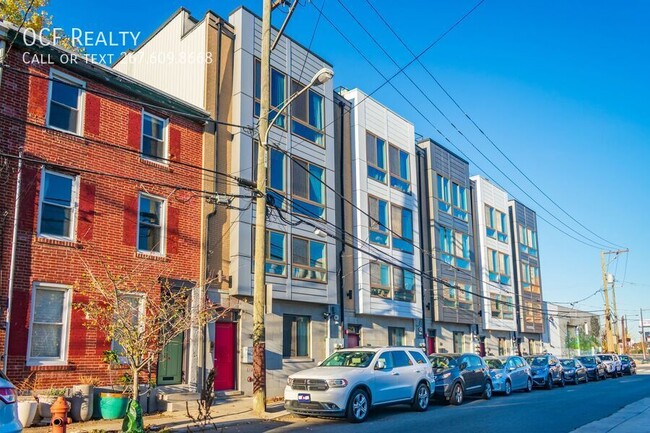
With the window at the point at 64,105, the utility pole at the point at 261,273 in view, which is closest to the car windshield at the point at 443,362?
the utility pole at the point at 261,273

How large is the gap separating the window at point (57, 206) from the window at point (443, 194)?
19.5 metres

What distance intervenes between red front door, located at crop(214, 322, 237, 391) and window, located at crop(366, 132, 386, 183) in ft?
32.0

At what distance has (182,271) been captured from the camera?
1698 cm

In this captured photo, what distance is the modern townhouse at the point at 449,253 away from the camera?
95.0 feet

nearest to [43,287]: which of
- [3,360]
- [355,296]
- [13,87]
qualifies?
[3,360]

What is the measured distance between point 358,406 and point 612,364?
27.5 m

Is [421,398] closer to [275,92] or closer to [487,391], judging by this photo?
[487,391]

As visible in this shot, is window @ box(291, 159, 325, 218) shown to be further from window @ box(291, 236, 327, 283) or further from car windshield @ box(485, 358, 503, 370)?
car windshield @ box(485, 358, 503, 370)

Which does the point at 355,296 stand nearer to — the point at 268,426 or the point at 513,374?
the point at 513,374

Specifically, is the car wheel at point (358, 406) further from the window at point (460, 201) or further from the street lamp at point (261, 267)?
the window at point (460, 201)

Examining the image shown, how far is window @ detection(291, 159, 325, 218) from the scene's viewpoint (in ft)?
67.6

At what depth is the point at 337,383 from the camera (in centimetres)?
1275

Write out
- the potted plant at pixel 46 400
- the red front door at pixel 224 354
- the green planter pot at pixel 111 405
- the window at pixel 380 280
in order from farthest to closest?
the window at pixel 380 280, the red front door at pixel 224 354, the green planter pot at pixel 111 405, the potted plant at pixel 46 400

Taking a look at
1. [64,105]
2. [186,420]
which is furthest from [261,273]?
[64,105]
